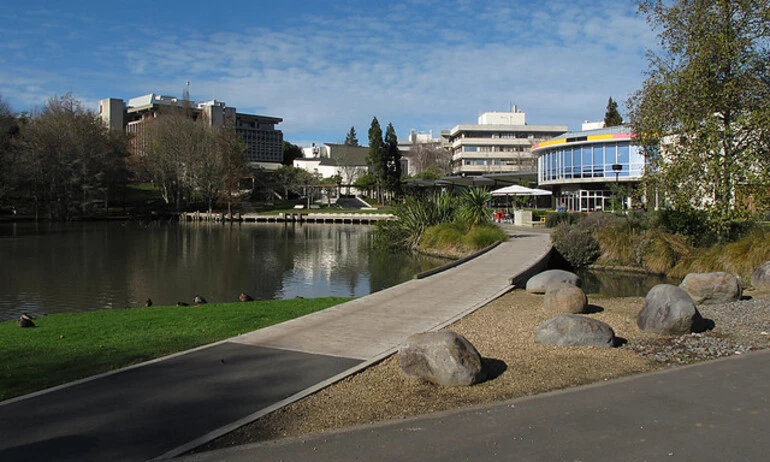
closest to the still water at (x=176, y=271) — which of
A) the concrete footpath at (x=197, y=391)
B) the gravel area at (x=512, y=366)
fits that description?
the concrete footpath at (x=197, y=391)

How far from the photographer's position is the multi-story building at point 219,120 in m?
108

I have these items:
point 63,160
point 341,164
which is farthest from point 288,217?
point 341,164

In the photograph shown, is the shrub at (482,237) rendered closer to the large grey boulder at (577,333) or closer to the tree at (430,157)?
the large grey boulder at (577,333)

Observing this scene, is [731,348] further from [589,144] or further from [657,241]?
[589,144]

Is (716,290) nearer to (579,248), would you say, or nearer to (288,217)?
(579,248)

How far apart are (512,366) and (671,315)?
3.38 metres

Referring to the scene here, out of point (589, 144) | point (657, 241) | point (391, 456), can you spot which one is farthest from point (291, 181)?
point (391, 456)

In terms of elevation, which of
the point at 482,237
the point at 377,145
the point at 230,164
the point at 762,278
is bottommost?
the point at 762,278

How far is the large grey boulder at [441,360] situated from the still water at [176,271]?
1212 centimetres

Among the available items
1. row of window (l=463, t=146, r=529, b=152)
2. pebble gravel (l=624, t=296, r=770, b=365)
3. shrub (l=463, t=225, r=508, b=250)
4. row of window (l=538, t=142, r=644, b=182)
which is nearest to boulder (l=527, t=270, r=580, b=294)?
pebble gravel (l=624, t=296, r=770, b=365)

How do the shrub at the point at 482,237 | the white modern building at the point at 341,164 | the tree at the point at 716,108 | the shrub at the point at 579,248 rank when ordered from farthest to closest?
the white modern building at the point at 341,164 < the shrub at the point at 482,237 < the shrub at the point at 579,248 < the tree at the point at 716,108

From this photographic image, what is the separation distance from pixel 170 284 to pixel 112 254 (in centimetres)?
1313

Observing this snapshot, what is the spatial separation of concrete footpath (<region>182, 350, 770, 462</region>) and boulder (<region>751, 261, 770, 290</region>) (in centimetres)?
826

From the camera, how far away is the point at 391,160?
255ft
